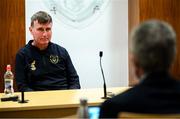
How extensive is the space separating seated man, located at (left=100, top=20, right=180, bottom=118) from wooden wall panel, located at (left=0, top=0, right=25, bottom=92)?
2919 mm

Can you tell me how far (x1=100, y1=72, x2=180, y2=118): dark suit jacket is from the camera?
1.37 m

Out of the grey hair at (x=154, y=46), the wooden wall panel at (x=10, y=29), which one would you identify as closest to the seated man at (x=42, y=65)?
the wooden wall panel at (x=10, y=29)

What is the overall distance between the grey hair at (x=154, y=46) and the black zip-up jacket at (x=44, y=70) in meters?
2.02

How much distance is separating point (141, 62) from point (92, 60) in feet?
10.9

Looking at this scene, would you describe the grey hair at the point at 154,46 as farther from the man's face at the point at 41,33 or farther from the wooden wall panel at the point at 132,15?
the wooden wall panel at the point at 132,15

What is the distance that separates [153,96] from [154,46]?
20 cm

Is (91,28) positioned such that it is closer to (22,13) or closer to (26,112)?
(22,13)

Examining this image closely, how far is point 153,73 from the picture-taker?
1.36 metres

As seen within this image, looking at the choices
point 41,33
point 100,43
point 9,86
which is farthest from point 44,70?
point 100,43

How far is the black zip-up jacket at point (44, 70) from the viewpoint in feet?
10.8

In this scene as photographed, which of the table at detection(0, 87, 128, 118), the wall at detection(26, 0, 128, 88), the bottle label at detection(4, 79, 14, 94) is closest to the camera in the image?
the table at detection(0, 87, 128, 118)

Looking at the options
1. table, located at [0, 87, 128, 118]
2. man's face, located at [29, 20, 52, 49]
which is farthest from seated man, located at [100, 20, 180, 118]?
man's face, located at [29, 20, 52, 49]

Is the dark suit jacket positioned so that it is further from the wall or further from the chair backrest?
the wall

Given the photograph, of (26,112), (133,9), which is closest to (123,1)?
(133,9)
